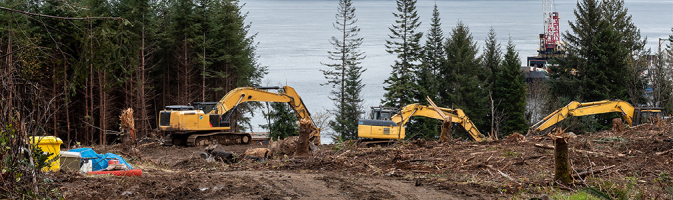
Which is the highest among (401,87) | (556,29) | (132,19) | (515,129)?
(556,29)

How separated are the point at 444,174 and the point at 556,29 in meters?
81.9

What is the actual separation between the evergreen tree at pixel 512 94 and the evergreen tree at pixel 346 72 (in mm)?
13260

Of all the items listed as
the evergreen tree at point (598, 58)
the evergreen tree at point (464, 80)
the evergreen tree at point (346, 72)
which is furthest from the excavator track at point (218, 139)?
the evergreen tree at point (598, 58)

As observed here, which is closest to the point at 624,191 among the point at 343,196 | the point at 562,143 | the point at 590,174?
the point at 562,143

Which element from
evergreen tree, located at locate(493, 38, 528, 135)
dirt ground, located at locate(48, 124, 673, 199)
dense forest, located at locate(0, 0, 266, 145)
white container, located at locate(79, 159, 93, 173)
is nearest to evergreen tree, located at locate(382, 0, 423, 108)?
evergreen tree, located at locate(493, 38, 528, 135)

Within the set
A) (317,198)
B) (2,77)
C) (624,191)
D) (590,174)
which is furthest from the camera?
(590,174)

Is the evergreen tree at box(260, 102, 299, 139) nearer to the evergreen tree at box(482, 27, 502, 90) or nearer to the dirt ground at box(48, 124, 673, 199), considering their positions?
the dirt ground at box(48, 124, 673, 199)

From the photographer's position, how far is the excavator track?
2370 centimetres

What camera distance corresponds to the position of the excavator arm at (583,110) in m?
24.9

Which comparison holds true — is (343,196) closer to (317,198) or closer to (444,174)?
(317,198)

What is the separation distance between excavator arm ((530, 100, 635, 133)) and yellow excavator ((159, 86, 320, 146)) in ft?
33.9

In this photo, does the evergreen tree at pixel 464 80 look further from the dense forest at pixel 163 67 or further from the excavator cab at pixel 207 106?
the excavator cab at pixel 207 106

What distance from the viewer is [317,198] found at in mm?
9031

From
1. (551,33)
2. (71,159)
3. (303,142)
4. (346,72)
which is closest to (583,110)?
(303,142)
